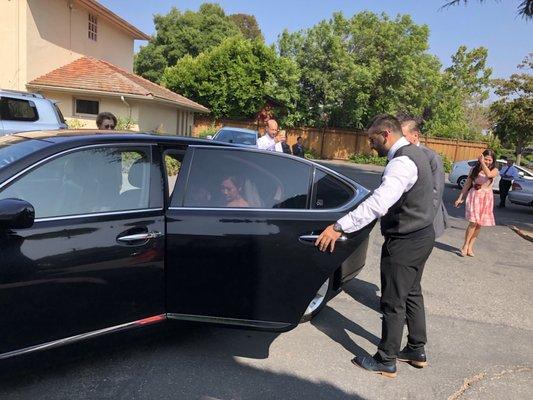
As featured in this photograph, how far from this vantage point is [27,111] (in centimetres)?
940

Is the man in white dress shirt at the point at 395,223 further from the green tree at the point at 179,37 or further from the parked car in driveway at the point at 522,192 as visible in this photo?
the green tree at the point at 179,37

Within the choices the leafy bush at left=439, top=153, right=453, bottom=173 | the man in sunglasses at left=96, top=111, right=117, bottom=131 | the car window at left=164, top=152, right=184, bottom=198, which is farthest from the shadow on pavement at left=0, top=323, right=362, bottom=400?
the leafy bush at left=439, top=153, right=453, bottom=173

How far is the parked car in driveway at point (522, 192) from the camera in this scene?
14875 millimetres

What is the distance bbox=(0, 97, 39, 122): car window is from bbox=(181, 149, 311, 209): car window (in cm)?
727

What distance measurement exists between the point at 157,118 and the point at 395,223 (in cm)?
1912

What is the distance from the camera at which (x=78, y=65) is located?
18.8 meters

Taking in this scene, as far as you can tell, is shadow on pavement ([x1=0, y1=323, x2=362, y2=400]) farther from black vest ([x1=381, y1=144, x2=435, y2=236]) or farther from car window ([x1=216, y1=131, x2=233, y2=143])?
car window ([x1=216, y1=131, x2=233, y2=143])

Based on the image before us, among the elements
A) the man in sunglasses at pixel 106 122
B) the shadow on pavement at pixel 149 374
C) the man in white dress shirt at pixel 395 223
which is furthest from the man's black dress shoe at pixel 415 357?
the man in sunglasses at pixel 106 122

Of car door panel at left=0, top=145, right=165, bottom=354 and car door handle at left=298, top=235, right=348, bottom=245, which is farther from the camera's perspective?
car door handle at left=298, top=235, right=348, bottom=245

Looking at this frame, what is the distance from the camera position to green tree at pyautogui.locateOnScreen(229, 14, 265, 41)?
216 feet

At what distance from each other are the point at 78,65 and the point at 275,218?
17.8 m

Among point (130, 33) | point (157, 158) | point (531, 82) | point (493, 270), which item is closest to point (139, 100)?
point (130, 33)

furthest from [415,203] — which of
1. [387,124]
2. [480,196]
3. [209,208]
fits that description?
[480,196]

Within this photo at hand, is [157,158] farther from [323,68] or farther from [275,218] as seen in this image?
[323,68]
